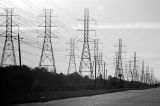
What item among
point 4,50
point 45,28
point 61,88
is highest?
point 45,28

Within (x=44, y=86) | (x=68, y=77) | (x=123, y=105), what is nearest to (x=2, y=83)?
(x=44, y=86)

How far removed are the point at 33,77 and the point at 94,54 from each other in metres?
26.7

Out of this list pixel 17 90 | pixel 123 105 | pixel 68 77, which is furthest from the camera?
pixel 68 77

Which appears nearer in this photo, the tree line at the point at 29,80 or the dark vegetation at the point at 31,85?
the dark vegetation at the point at 31,85

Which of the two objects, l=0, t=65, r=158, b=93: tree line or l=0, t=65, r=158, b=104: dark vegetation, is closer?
l=0, t=65, r=158, b=104: dark vegetation

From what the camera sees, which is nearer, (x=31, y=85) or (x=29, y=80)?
(x=29, y=80)

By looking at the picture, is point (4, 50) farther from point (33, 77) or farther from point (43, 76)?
point (43, 76)

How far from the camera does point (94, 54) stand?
272 feet

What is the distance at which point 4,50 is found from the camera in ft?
157

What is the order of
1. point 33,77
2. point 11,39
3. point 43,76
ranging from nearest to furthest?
point 11,39, point 33,77, point 43,76

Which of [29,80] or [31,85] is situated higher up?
[29,80]

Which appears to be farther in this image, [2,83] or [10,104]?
[2,83]

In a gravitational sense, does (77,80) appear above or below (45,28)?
below

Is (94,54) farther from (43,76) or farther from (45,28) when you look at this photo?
(45,28)
